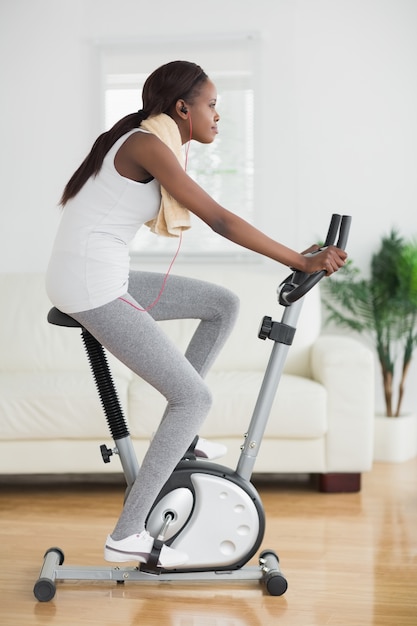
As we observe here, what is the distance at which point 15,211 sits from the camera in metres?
4.39

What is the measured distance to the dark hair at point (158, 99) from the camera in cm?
208

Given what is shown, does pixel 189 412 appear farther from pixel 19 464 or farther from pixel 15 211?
pixel 15 211

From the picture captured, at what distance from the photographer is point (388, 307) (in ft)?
13.1

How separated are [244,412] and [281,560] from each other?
784 mm

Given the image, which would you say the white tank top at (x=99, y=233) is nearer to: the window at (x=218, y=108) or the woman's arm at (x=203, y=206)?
the woman's arm at (x=203, y=206)

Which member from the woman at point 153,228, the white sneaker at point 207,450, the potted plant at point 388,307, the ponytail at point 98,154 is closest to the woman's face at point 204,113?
the woman at point 153,228

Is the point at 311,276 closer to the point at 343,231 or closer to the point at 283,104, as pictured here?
the point at 343,231

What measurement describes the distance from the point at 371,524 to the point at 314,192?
1.90 metres

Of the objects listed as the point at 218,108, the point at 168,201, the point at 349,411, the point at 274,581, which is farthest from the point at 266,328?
the point at 218,108

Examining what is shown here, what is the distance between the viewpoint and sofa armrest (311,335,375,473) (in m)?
3.33

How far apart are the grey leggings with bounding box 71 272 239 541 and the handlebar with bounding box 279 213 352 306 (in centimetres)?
18

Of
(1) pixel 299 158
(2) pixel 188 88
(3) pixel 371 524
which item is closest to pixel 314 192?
(1) pixel 299 158

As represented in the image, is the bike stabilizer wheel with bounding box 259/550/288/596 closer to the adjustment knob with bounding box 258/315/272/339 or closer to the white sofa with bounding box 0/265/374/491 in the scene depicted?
the adjustment knob with bounding box 258/315/272/339

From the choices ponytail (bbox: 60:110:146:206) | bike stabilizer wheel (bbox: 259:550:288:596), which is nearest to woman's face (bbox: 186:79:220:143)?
ponytail (bbox: 60:110:146:206)
